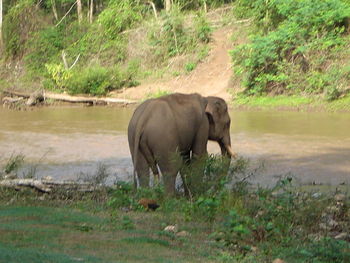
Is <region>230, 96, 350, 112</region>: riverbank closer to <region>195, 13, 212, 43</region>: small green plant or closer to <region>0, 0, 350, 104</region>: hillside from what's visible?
<region>0, 0, 350, 104</region>: hillside

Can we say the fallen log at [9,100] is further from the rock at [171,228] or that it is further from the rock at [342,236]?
the rock at [342,236]

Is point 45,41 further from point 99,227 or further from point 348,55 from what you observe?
point 99,227

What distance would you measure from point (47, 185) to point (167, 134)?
211 cm

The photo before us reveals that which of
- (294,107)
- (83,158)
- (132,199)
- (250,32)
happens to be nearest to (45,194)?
(132,199)

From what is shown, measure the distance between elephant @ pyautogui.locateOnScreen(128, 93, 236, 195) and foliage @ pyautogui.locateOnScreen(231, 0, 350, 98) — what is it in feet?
51.8

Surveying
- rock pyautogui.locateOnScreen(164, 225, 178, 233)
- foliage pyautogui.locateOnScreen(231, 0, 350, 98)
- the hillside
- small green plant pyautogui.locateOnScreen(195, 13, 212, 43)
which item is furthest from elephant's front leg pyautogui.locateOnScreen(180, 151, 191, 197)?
small green plant pyautogui.locateOnScreen(195, 13, 212, 43)

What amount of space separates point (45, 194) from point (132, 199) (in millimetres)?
1405

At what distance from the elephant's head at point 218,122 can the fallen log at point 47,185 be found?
287cm

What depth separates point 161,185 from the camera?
12.0 meters

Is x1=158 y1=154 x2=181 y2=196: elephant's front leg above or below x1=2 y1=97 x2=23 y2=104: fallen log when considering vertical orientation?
above

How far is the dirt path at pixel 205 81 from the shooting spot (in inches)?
1318

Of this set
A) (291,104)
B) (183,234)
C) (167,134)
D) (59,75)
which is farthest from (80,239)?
(59,75)

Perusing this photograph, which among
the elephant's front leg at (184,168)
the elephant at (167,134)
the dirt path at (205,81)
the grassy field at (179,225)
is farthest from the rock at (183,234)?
the dirt path at (205,81)

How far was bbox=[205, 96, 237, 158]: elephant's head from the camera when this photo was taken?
13.7m
